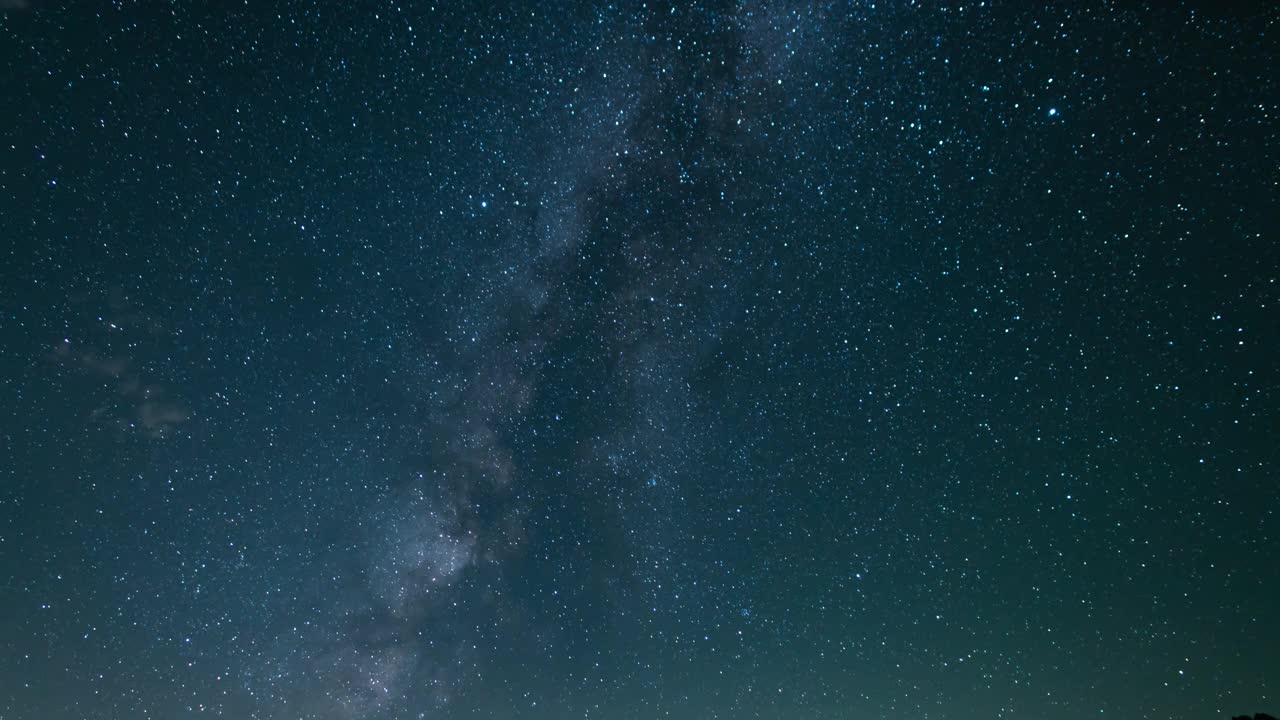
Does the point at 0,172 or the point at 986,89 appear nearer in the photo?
the point at 986,89

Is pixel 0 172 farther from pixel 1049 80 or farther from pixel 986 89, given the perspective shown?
pixel 1049 80

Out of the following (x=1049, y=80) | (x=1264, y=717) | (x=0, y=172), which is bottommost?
(x=1264, y=717)

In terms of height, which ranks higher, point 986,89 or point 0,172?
point 0,172

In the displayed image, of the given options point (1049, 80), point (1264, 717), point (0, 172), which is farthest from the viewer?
point (0, 172)

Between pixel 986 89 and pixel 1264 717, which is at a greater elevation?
pixel 986 89

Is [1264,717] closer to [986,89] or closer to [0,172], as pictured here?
[986,89]

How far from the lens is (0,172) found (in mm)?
7352

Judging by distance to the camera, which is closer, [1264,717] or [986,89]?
[1264,717]

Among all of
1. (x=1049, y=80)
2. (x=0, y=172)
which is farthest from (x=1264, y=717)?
(x=0, y=172)

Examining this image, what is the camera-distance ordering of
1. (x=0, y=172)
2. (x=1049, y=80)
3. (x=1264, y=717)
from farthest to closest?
(x=0, y=172) < (x=1049, y=80) < (x=1264, y=717)

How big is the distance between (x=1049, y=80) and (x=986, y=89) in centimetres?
51

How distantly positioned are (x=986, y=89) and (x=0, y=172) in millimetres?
9660

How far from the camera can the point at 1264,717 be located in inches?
172

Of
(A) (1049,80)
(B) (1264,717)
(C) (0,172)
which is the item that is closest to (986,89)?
(A) (1049,80)
